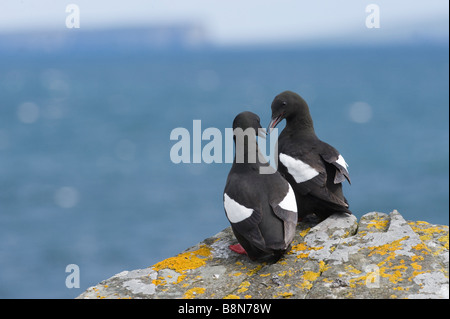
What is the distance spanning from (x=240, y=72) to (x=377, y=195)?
263 ft

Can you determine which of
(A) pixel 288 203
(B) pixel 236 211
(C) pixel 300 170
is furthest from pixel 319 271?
(C) pixel 300 170

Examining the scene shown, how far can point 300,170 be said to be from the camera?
726 centimetres

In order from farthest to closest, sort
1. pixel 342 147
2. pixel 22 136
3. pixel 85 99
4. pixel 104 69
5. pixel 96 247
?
pixel 104 69
pixel 85 99
pixel 22 136
pixel 342 147
pixel 96 247

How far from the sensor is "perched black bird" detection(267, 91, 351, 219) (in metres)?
7.15

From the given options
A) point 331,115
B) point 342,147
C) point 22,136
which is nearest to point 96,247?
point 342,147

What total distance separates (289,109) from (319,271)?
2566 millimetres

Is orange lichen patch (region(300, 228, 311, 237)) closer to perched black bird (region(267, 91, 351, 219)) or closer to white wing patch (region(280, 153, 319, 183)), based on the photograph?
perched black bird (region(267, 91, 351, 219))

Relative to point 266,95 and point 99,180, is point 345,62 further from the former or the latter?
point 99,180

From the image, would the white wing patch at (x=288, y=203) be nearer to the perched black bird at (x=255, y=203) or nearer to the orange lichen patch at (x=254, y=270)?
the perched black bird at (x=255, y=203)

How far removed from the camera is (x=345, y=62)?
147125 millimetres

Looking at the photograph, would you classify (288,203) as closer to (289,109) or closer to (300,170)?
(300,170)

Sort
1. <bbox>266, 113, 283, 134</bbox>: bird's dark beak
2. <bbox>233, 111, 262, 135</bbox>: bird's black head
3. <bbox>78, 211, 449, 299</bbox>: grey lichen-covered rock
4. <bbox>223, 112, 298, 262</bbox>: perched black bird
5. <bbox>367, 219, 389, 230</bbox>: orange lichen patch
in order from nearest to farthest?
<bbox>78, 211, 449, 299</bbox>: grey lichen-covered rock < <bbox>223, 112, 298, 262</bbox>: perched black bird < <bbox>233, 111, 262, 135</bbox>: bird's black head < <bbox>367, 219, 389, 230</bbox>: orange lichen patch < <bbox>266, 113, 283, 134</bbox>: bird's dark beak

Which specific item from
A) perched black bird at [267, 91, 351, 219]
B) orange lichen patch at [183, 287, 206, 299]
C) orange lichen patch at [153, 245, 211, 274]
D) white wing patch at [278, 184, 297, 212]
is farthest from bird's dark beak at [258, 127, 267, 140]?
orange lichen patch at [183, 287, 206, 299]
